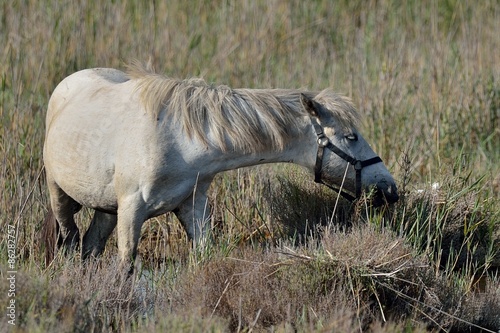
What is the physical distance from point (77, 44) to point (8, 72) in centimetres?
112

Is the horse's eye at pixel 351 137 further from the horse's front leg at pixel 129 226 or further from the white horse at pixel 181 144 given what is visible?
the horse's front leg at pixel 129 226

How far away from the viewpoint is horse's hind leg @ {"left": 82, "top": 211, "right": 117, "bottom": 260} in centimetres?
546

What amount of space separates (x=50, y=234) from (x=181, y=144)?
1.24 metres

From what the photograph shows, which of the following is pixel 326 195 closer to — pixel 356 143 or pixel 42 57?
pixel 356 143

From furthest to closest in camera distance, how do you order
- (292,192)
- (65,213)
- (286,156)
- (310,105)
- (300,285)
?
(292,192) → (65,213) → (286,156) → (310,105) → (300,285)

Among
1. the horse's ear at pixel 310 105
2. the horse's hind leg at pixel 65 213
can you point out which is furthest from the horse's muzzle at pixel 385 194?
the horse's hind leg at pixel 65 213

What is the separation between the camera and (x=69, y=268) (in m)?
4.63

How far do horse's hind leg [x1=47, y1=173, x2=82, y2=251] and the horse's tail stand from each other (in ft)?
0.13

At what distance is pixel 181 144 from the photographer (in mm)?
4730

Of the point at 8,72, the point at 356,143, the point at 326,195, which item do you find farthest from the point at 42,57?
the point at 356,143

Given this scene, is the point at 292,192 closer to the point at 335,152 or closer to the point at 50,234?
the point at 335,152

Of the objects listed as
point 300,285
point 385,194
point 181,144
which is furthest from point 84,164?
point 385,194

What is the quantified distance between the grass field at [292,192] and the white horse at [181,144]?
0.84 ft

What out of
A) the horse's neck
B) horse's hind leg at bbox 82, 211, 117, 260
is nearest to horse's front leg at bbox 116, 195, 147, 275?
the horse's neck
